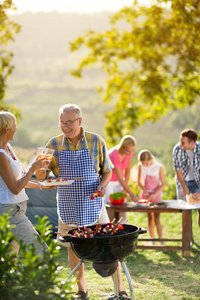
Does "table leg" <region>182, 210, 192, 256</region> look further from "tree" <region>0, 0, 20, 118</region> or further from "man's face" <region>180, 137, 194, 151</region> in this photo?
"tree" <region>0, 0, 20, 118</region>

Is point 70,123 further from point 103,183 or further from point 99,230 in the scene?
point 99,230

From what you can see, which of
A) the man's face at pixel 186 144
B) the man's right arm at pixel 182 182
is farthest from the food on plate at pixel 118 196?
the man's face at pixel 186 144

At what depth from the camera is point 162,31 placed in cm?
1138

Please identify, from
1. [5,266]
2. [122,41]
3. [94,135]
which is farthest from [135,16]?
[5,266]

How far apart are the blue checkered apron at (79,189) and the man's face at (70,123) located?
0.20 metres

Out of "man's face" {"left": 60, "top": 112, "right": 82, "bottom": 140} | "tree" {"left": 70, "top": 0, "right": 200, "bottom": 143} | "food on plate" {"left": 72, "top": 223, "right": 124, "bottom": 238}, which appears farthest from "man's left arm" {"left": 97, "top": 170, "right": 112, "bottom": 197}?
"tree" {"left": 70, "top": 0, "right": 200, "bottom": 143}

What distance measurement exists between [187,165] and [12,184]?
3.54m

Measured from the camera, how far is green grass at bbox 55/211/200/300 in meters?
4.36

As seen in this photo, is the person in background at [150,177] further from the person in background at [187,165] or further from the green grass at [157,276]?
the green grass at [157,276]

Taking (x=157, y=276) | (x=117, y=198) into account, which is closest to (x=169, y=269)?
(x=157, y=276)

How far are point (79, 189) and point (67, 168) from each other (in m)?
0.20

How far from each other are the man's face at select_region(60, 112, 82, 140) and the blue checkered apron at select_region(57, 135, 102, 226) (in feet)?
0.64

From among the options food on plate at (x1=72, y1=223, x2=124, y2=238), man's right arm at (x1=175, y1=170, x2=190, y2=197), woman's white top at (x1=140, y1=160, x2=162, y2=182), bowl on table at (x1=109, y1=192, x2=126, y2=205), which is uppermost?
woman's white top at (x1=140, y1=160, x2=162, y2=182)

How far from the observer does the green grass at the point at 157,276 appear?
14.3ft
